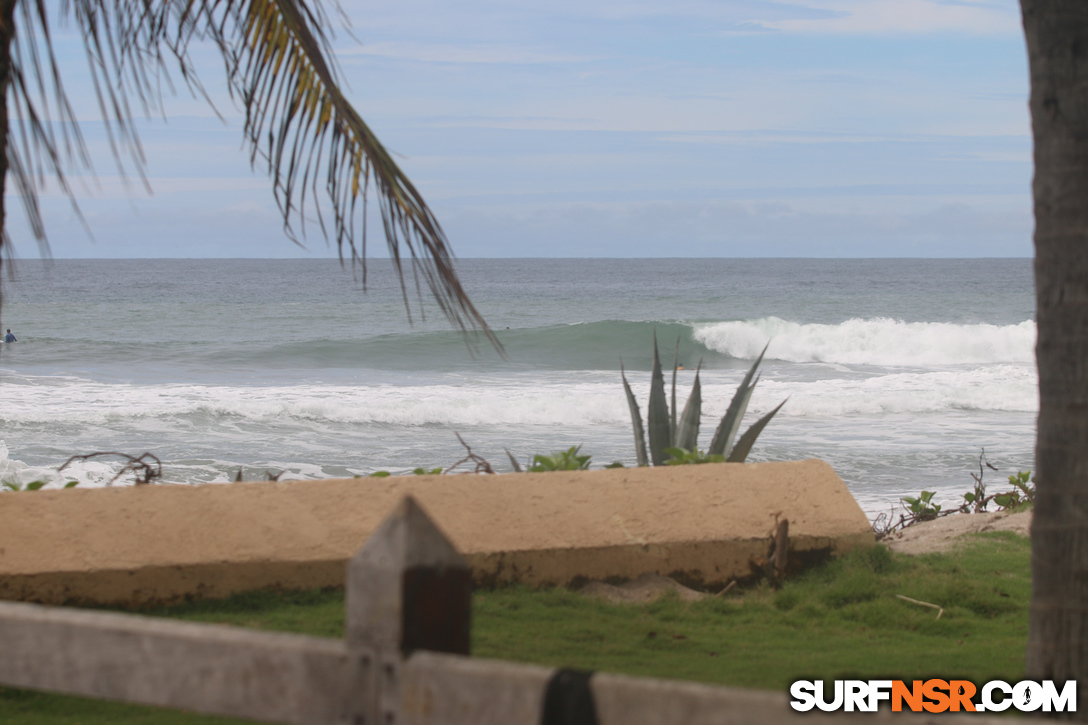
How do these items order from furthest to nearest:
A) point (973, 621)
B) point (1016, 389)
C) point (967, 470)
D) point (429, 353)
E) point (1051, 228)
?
point (429, 353) → point (1016, 389) → point (967, 470) → point (973, 621) → point (1051, 228)

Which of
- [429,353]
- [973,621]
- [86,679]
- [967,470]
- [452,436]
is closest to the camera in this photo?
[86,679]

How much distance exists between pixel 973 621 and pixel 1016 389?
1307cm

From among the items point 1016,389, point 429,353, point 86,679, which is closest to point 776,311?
point 429,353

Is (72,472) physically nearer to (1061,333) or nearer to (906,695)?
(906,695)

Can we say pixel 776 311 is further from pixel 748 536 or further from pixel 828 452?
pixel 748 536

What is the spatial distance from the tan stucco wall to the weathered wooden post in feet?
8.04

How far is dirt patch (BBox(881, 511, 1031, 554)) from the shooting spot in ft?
16.7

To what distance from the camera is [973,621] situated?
3807 mm

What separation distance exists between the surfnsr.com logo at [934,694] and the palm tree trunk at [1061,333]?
0.23ft

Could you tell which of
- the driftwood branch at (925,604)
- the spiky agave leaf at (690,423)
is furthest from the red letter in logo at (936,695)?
the spiky agave leaf at (690,423)

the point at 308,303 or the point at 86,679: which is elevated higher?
the point at 308,303

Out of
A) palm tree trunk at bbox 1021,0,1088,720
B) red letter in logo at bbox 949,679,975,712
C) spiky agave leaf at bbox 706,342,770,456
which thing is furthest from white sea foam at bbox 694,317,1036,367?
palm tree trunk at bbox 1021,0,1088,720

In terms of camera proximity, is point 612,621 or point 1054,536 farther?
point 612,621

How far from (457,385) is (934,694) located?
15745 millimetres
